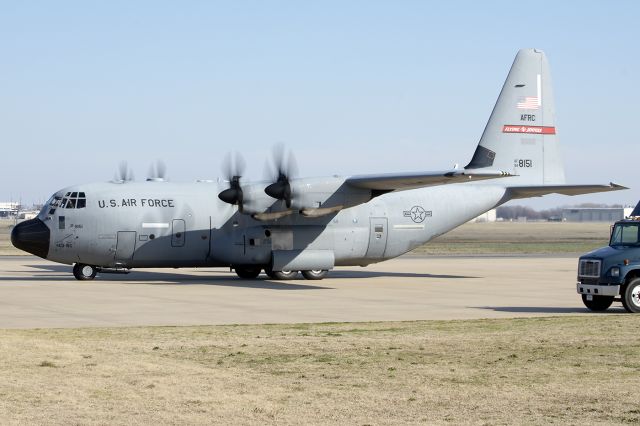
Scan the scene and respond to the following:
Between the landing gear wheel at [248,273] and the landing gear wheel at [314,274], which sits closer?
the landing gear wheel at [248,273]

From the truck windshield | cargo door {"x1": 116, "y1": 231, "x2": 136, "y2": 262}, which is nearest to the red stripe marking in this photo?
cargo door {"x1": 116, "y1": 231, "x2": 136, "y2": 262}

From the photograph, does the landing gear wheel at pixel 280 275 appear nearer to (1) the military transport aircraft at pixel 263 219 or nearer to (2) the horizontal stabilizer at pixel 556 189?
(1) the military transport aircraft at pixel 263 219

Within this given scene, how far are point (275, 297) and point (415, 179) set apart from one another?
7.96 metres

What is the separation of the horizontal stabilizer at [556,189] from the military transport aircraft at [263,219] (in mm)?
44

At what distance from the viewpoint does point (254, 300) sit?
2814 centimetres

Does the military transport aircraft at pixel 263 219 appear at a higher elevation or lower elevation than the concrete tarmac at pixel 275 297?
higher

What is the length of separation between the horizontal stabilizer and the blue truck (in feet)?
39.2

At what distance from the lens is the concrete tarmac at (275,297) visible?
76.7 ft

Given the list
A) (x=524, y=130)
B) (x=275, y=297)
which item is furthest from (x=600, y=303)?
(x=524, y=130)

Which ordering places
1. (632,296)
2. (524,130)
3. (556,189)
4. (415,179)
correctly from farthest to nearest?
1. (524,130)
2. (556,189)
3. (415,179)
4. (632,296)

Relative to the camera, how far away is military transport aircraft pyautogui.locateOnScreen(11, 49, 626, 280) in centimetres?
3553

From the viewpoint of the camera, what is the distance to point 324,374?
14.5 metres

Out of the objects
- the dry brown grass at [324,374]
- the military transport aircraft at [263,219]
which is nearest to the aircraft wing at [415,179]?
the military transport aircraft at [263,219]

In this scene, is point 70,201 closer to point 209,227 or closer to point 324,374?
point 209,227
